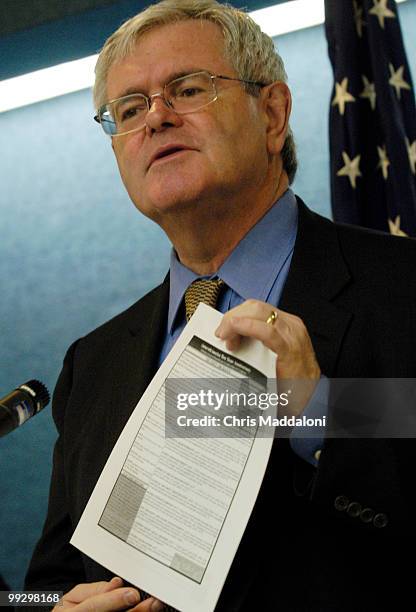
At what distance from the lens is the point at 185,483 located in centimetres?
119

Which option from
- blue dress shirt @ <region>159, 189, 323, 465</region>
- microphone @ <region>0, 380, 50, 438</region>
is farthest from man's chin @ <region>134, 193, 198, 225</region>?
microphone @ <region>0, 380, 50, 438</region>

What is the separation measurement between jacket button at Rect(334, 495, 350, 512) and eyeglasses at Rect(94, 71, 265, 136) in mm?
972

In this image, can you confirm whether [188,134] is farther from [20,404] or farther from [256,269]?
[20,404]

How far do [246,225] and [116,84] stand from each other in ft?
1.55

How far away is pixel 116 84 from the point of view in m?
1.91

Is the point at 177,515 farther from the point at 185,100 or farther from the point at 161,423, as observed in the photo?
the point at 185,100

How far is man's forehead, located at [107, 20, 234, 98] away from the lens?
6.02 ft

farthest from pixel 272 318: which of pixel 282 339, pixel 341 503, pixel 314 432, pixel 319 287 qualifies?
pixel 319 287

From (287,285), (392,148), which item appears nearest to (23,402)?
(287,285)

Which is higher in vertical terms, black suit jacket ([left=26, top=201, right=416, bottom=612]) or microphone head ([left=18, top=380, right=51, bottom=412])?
microphone head ([left=18, top=380, right=51, bottom=412])

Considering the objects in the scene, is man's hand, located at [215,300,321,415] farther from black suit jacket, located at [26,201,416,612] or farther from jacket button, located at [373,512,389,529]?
jacket button, located at [373,512,389,529]

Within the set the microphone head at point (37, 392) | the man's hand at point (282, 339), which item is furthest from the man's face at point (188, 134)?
the man's hand at point (282, 339)

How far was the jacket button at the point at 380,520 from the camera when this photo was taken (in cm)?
123

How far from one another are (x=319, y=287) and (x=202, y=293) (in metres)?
0.30
